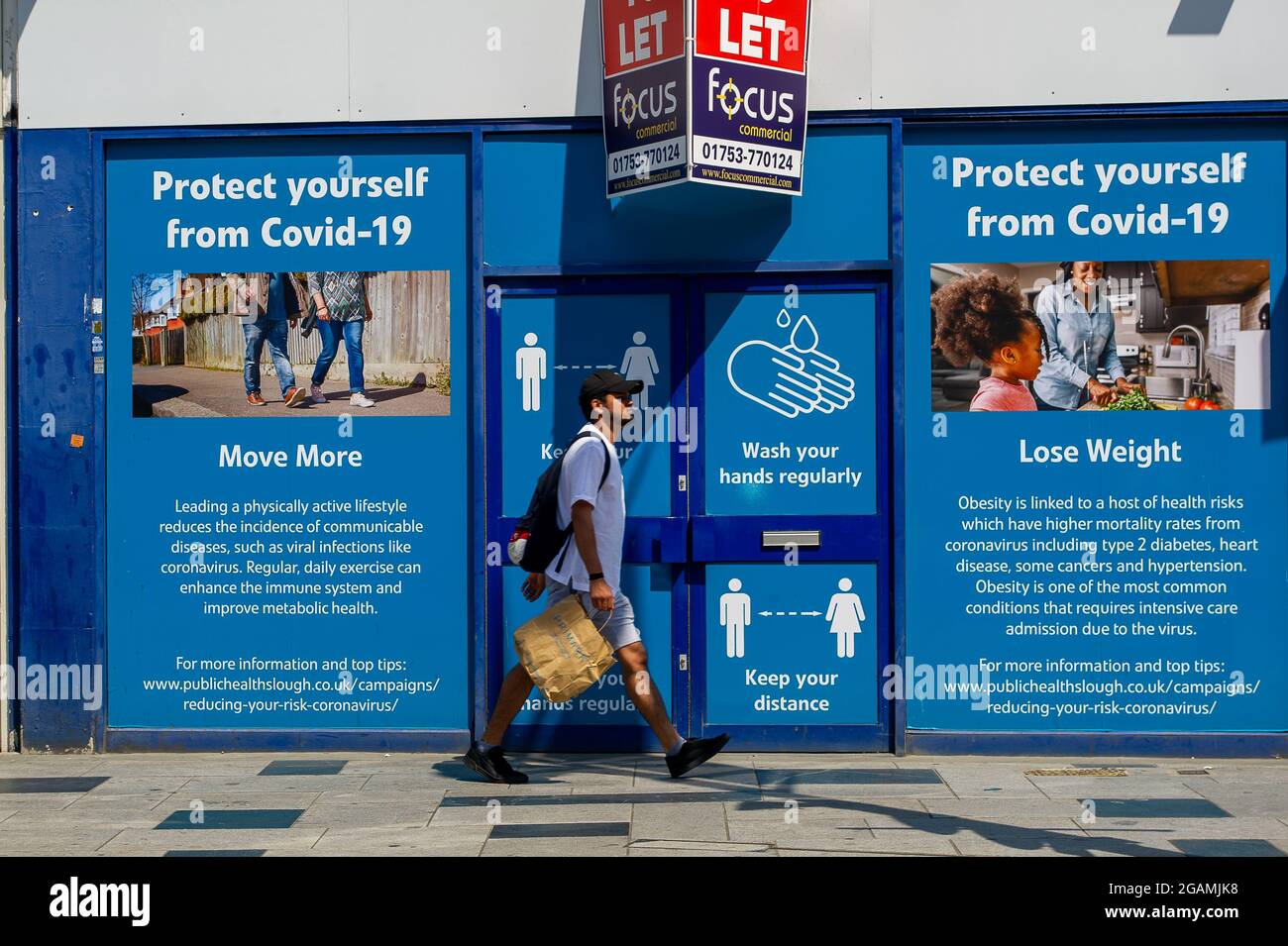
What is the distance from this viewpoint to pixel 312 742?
27.5ft

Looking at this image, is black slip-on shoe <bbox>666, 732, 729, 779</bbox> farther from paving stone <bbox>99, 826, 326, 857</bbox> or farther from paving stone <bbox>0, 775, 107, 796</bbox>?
paving stone <bbox>0, 775, 107, 796</bbox>

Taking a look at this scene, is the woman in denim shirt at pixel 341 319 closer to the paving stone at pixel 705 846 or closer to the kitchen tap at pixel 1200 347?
the paving stone at pixel 705 846

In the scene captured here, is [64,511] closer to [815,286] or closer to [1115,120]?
[815,286]

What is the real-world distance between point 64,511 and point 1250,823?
21.2ft

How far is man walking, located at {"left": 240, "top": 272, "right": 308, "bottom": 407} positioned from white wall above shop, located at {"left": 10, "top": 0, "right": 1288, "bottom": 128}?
933 millimetres

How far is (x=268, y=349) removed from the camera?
8.45m

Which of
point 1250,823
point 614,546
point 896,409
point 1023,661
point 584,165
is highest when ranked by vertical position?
point 584,165

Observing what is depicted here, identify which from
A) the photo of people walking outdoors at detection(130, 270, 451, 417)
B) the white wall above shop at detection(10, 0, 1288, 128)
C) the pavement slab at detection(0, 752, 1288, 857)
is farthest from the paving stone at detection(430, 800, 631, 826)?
the white wall above shop at detection(10, 0, 1288, 128)

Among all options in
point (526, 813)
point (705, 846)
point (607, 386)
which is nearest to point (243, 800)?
point (526, 813)

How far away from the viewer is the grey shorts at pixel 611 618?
7.43 m

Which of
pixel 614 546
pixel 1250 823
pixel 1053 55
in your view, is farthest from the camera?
pixel 1053 55

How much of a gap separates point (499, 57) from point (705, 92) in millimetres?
1380

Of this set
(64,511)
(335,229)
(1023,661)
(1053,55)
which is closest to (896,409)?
(1023,661)

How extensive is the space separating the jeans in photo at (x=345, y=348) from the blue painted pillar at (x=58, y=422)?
129cm
